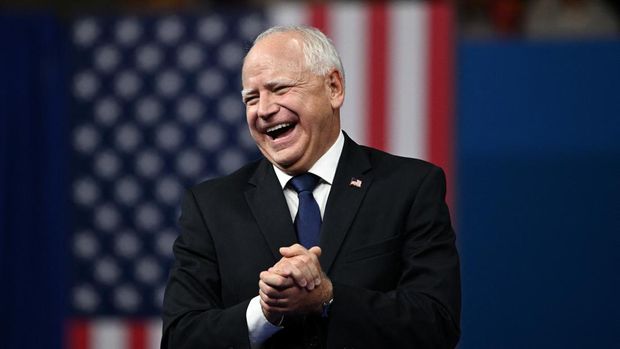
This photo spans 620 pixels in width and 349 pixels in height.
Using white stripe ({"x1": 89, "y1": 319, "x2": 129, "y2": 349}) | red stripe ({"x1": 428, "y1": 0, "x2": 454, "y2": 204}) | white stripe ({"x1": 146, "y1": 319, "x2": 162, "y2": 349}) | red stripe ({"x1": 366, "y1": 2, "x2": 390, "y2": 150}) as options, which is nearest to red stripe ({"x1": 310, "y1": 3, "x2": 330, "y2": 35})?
red stripe ({"x1": 366, "y1": 2, "x2": 390, "y2": 150})

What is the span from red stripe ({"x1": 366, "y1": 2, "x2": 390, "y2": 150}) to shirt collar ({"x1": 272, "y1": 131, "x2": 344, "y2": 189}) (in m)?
2.20

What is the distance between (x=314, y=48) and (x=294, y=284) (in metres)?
0.52

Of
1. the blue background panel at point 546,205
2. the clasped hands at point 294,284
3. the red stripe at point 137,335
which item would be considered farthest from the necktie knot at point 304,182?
the red stripe at point 137,335

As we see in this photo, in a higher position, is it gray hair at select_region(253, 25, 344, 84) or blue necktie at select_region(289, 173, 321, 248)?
gray hair at select_region(253, 25, 344, 84)

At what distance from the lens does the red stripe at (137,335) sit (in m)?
4.42

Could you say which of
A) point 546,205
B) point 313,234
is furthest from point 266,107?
point 546,205

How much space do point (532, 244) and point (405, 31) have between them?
103 centimetres

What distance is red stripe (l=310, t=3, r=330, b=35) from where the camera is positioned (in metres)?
4.43

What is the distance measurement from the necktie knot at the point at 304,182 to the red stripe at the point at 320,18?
7.72 feet

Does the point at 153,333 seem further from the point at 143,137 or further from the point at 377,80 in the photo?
the point at 377,80

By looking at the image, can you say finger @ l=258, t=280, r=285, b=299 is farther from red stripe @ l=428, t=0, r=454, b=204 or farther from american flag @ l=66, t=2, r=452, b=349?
american flag @ l=66, t=2, r=452, b=349

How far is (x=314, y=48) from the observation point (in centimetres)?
211

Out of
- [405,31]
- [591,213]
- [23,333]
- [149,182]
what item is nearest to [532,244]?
[591,213]

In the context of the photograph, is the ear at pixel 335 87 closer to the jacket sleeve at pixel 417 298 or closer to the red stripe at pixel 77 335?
the jacket sleeve at pixel 417 298
